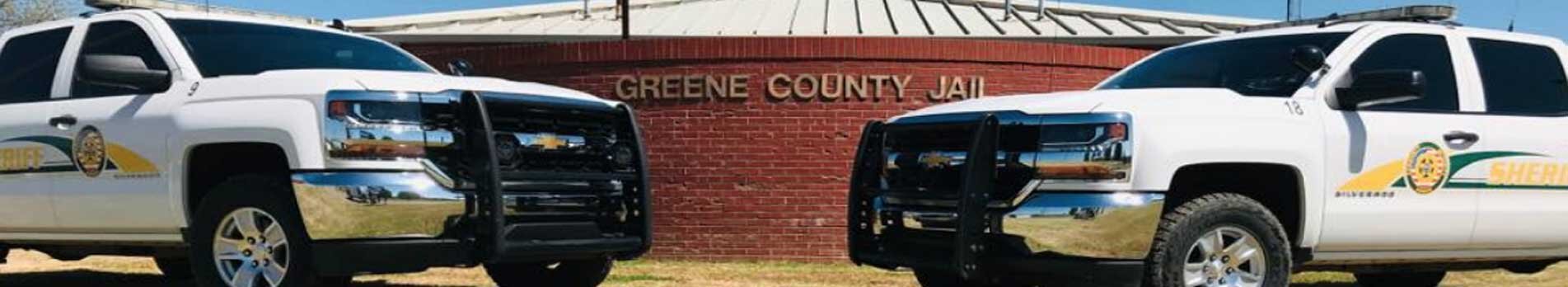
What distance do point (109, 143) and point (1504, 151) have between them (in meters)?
5.90

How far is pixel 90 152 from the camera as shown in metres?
6.30

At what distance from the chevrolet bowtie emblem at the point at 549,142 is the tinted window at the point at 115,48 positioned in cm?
171

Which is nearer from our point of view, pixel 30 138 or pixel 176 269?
pixel 30 138

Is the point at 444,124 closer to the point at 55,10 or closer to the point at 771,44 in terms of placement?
the point at 771,44

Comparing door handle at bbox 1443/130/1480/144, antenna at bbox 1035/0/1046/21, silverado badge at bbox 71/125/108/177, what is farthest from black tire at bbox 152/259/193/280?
antenna at bbox 1035/0/1046/21

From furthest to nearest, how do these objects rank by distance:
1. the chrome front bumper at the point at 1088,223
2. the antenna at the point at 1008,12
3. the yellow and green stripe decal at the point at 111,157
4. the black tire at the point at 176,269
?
the antenna at the point at 1008,12
the black tire at the point at 176,269
the yellow and green stripe decal at the point at 111,157
the chrome front bumper at the point at 1088,223

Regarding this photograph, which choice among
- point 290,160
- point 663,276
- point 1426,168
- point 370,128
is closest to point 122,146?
point 290,160

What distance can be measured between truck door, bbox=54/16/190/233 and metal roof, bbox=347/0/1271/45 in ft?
39.0

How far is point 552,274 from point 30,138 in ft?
7.83

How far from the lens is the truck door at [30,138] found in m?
6.53

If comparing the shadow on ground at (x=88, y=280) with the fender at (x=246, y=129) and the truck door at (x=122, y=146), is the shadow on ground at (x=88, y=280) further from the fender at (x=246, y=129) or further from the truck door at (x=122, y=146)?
the fender at (x=246, y=129)

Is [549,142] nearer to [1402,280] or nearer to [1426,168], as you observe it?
[1426,168]

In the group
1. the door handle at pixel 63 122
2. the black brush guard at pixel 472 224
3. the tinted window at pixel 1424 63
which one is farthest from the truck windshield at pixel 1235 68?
the door handle at pixel 63 122

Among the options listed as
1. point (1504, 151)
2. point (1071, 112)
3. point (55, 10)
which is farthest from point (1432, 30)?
point (55, 10)
